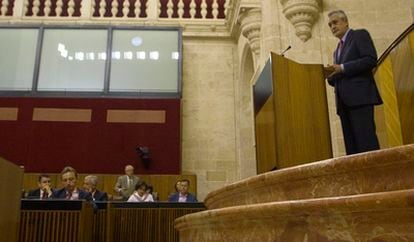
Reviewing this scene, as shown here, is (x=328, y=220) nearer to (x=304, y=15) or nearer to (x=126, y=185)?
(x=304, y=15)

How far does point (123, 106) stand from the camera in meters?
8.63

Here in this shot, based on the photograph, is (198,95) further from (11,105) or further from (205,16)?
(11,105)

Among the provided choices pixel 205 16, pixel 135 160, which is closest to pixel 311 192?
pixel 135 160

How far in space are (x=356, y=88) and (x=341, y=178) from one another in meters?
1.41

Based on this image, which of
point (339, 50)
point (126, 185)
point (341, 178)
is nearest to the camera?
point (341, 178)

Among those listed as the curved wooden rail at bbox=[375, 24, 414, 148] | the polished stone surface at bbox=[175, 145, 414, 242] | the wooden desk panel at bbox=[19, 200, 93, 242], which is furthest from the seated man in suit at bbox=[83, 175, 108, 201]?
the polished stone surface at bbox=[175, 145, 414, 242]

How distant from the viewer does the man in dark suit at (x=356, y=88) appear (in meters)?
3.02

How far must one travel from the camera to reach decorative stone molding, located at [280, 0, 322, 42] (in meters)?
5.83

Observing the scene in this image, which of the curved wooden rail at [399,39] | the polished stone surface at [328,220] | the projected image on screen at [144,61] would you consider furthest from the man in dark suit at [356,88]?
the projected image on screen at [144,61]

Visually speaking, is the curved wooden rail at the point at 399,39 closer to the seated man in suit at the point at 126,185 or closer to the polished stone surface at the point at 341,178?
the polished stone surface at the point at 341,178

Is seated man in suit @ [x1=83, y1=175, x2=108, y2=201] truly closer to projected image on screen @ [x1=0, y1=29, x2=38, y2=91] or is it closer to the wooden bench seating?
the wooden bench seating

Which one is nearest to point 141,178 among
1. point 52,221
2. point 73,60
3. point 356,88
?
point 73,60

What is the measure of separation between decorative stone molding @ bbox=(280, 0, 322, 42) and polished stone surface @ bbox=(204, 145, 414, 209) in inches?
156

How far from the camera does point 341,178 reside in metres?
1.83
